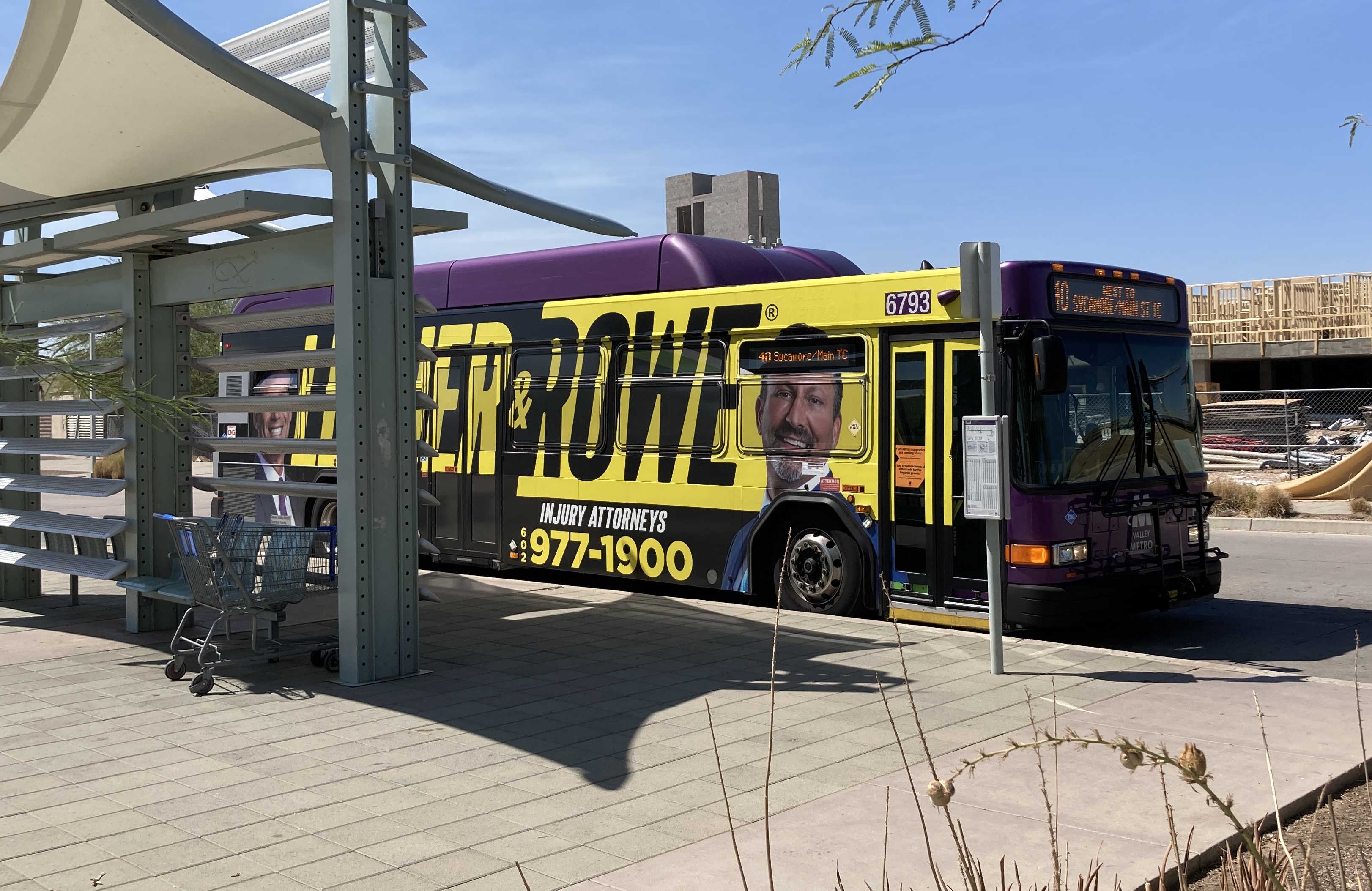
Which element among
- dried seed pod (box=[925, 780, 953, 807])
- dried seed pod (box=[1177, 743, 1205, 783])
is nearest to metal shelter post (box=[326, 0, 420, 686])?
dried seed pod (box=[925, 780, 953, 807])

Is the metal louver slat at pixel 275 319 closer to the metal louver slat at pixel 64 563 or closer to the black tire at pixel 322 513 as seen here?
the metal louver slat at pixel 64 563

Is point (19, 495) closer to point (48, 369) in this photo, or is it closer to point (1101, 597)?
point (48, 369)

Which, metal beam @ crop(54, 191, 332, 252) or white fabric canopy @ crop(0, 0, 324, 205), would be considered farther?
metal beam @ crop(54, 191, 332, 252)

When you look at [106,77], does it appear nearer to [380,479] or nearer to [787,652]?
[380,479]

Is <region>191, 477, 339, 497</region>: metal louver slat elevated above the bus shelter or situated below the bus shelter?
below

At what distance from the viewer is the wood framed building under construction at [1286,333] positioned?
40188 millimetres

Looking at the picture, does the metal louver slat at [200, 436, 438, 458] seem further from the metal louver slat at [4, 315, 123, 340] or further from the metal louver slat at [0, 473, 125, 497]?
the metal louver slat at [4, 315, 123, 340]

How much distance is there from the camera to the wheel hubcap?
34.1 feet

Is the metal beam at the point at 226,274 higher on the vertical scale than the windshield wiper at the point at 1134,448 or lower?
higher

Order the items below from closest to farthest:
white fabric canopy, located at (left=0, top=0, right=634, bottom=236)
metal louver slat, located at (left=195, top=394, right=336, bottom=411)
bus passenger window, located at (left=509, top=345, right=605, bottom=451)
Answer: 1. white fabric canopy, located at (left=0, top=0, right=634, bottom=236)
2. metal louver slat, located at (left=195, top=394, right=336, bottom=411)
3. bus passenger window, located at (left=509, top=345, right=605, bottom=451)

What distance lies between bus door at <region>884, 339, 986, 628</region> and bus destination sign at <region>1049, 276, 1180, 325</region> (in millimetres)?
759

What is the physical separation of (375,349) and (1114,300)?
5.70 meters

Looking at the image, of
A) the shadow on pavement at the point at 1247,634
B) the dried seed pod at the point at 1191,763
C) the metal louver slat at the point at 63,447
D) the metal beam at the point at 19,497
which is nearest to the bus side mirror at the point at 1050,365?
the shadow on pavement at the point at 1247,634

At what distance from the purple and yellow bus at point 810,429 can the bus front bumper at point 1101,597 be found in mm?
20
